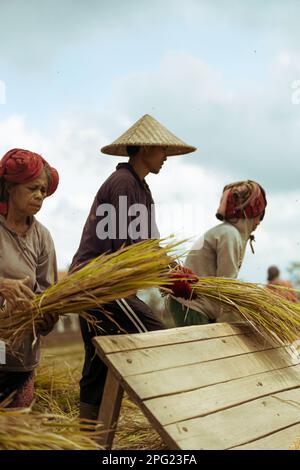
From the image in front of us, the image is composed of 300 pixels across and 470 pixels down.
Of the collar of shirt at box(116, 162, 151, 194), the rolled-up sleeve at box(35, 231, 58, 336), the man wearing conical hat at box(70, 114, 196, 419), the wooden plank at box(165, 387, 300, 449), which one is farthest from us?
the collar of shirt at box(116, 162, 151, 194)

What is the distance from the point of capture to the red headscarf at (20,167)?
3273 millimetres

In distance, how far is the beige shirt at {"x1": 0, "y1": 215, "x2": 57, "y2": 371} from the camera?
3.32 metres

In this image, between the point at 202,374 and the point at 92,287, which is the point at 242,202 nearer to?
the point at 202,374

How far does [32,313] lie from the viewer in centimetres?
297

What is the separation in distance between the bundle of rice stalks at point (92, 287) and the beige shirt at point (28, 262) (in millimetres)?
226

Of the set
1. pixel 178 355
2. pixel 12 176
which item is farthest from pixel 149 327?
pixel 12 176

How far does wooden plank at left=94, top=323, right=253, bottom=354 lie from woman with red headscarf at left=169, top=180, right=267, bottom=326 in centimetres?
34

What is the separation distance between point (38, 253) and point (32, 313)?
583mm

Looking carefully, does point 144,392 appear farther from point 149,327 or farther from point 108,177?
point 108,177

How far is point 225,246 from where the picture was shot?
164 inches

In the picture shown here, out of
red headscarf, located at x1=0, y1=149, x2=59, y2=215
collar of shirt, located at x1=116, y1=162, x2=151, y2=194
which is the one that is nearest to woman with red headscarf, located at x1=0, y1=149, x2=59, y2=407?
red headscarf, located at x1=0, y1=149, x2=59, y2=215

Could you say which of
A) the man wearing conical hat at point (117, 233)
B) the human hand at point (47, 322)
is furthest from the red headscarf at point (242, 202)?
the human hand at point (47, 322)

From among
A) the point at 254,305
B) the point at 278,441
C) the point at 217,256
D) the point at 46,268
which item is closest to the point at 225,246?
the point at 217,256

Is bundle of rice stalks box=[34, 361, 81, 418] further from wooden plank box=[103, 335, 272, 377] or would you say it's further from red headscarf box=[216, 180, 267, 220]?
red headscarf box=[216, 180, 267, 220]
